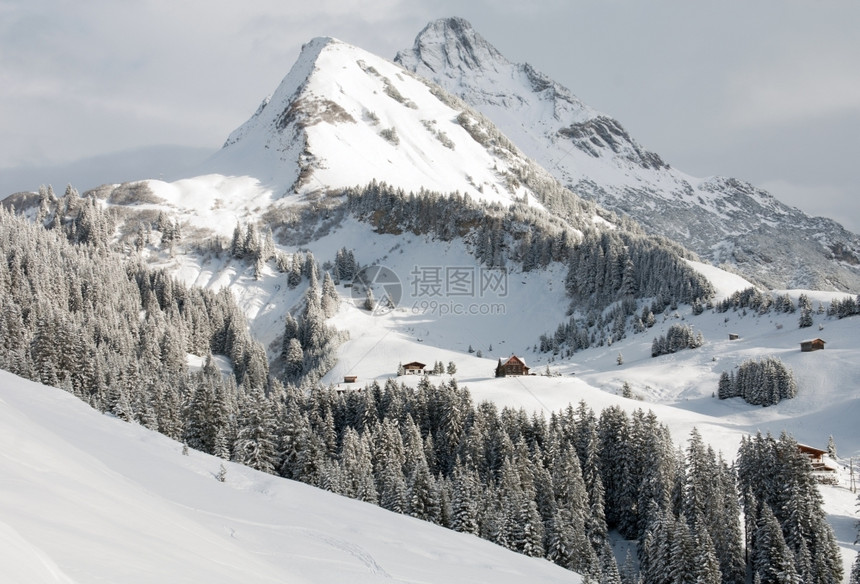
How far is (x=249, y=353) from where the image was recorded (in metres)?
122

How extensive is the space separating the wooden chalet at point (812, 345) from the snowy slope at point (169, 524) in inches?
2952

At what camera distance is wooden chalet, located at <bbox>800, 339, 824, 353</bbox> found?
90.2m

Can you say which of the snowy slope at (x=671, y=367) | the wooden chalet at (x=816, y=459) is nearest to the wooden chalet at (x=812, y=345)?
the snowy slope at (x=671, y=367)

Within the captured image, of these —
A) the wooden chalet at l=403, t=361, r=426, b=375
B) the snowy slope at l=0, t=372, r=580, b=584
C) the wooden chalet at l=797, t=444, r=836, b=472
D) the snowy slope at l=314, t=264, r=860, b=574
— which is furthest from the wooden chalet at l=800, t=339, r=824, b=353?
the snowy slope at l=0, t=372, r=580, b=584

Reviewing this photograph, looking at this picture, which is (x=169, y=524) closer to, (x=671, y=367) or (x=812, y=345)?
(x=671, y=367)

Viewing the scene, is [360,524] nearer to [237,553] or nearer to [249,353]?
[237,553]

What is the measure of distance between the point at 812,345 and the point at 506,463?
201 ft

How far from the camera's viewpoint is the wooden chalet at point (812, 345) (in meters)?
90.2

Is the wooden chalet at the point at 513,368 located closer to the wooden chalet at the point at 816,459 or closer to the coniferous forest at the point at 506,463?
the coniferous forest at the point at 506,463

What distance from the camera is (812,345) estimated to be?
296 feet

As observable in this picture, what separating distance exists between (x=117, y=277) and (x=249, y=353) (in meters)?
36.0

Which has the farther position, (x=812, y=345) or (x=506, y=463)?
(x=812, y=345)

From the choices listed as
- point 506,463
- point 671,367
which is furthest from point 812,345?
point 506,463

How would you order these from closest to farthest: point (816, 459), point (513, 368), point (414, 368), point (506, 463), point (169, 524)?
point (169, 524)
point (506, 463)
point (816, 459)
point (513, 368)
point (414, 368)
